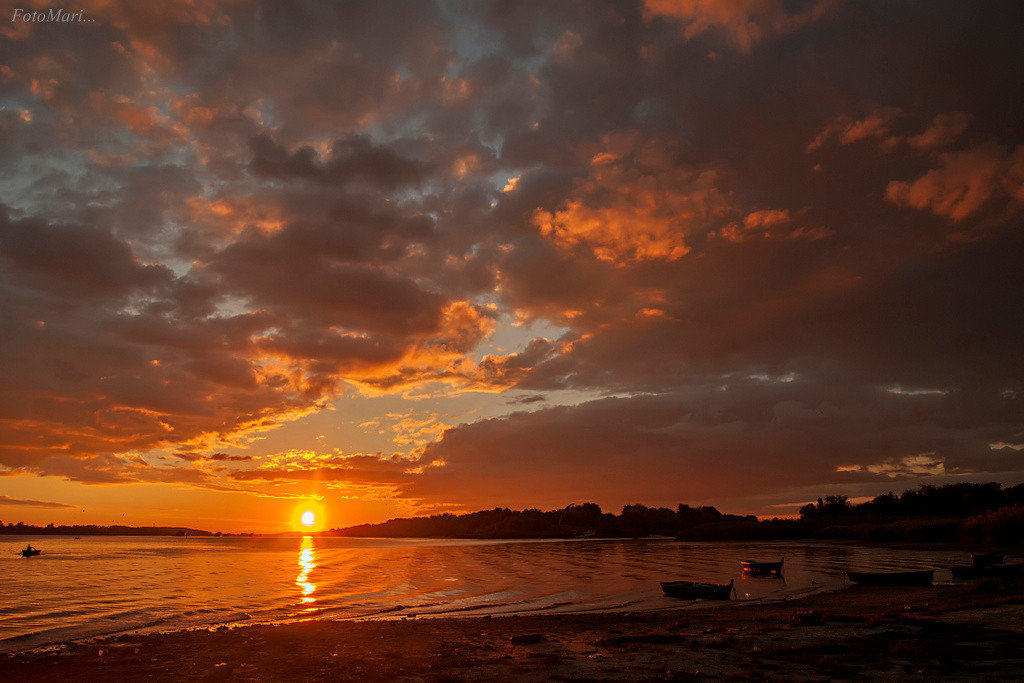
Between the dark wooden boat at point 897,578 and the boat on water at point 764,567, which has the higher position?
the dark wooden boat at point 897,578

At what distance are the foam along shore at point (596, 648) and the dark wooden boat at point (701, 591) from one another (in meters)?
8.02

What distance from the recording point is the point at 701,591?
41281mm

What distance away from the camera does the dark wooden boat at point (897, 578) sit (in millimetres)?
43000

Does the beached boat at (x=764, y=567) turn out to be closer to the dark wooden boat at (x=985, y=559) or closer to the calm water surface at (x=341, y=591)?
the calm water surface at (x=341, y=591)

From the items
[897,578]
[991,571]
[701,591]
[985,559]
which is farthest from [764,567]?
[701,591]

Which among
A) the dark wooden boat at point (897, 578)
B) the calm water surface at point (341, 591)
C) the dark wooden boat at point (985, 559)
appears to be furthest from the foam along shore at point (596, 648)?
the dark wooden boat at point (985, 559)

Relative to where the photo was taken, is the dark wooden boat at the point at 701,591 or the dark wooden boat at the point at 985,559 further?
the dark wooden boat at the point at 985,559

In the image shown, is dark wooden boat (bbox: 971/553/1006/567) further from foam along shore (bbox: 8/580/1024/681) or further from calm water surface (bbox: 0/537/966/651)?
foam along shore (bbox: 8/580/1024/681)

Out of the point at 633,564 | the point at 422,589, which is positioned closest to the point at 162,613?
the point at 422,589

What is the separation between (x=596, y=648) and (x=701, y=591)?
2095cm

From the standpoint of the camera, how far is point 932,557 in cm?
7488

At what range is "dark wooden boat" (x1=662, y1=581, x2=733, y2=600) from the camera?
4100cm

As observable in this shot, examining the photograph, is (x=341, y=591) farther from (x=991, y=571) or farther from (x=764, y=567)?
(x=991, y=571)

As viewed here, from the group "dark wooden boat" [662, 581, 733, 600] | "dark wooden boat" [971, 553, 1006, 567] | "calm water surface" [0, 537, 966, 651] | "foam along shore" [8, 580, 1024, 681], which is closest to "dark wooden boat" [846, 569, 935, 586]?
"calm water surface" [0, 537, 966, 651]
